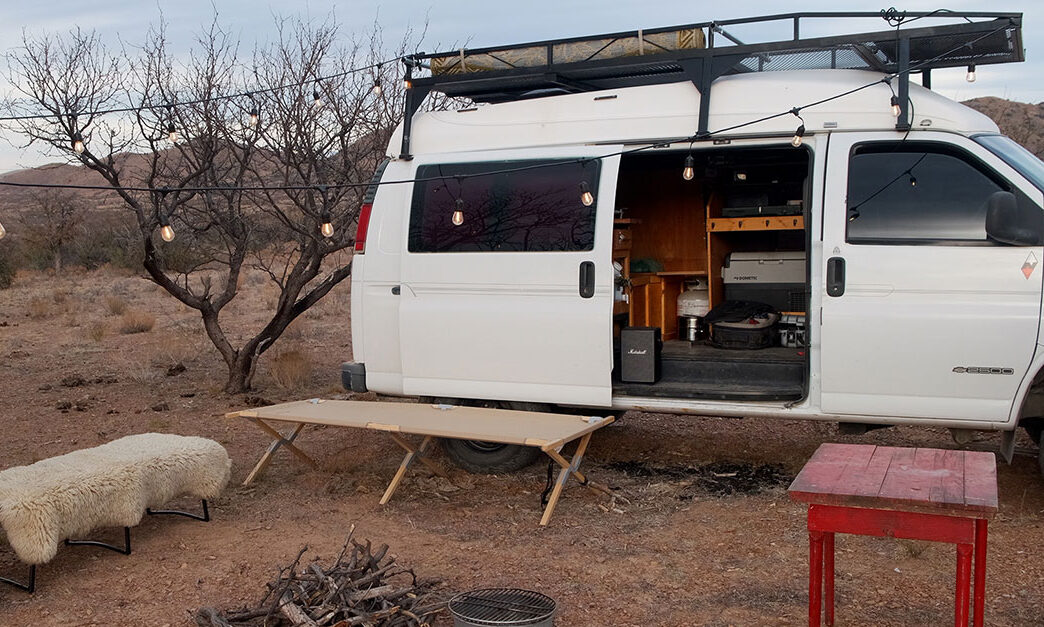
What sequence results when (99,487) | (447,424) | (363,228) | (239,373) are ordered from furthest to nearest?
(239,373) → (363,228) → (447,424) → (99,487)

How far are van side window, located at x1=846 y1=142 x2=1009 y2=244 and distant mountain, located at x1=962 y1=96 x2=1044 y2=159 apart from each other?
21535 millimetres

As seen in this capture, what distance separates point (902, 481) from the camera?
351 centimetres

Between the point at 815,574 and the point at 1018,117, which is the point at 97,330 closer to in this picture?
the point at 815,574

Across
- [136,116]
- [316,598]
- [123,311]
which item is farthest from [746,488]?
[123,311]

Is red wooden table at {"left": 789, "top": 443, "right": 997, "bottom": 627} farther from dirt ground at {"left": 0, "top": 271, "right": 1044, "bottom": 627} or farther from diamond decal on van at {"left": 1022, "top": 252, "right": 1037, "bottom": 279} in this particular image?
diamond decal on van at {"left": 1022, "top": 252, "right": 1037, "bottom": 279}

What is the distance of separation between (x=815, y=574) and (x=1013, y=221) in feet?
8.24

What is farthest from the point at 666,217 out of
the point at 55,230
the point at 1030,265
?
the point at 55,230

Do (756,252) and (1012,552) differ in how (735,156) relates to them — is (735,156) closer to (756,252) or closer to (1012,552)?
(756,252)

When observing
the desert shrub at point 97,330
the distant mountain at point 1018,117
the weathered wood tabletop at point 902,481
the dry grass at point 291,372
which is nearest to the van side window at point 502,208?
the weathered wood tabletop at point 902,481

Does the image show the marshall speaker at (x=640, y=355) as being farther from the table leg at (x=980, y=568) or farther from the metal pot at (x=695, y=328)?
the table leg at (x=980, y=568)

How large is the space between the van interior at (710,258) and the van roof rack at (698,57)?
536 millimetres

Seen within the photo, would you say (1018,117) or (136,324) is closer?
(136,324)

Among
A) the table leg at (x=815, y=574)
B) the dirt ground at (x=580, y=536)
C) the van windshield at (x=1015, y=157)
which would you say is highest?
the van windshield at (x=1015, y=157)

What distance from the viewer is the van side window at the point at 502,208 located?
6.12 metres
